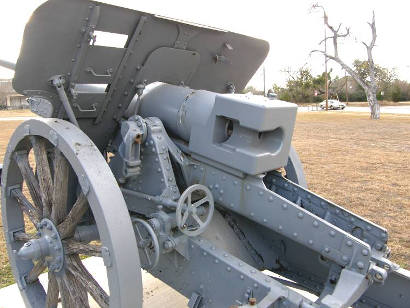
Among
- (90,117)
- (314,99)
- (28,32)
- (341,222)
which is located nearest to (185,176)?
(90,117)

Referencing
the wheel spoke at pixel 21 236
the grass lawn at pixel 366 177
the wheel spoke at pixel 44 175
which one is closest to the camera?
the wheel spoke at pixel 44 175

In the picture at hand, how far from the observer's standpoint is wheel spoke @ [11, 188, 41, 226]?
8.97 ft

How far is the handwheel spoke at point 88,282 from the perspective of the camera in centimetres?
228

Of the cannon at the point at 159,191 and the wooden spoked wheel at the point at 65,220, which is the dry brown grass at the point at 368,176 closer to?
the cannon at the point at 159,191

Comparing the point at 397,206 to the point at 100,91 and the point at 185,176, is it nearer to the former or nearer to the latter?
the point at 185,176

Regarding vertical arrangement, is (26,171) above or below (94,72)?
below

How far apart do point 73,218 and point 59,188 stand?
8.1 inches

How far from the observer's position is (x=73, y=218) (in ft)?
8.02

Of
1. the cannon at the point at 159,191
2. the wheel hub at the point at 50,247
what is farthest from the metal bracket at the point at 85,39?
the wheel hub at the point at 50,247

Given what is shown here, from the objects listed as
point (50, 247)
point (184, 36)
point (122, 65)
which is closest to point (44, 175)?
point (50, 247)

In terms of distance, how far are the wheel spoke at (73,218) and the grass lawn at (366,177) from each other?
1.63 m

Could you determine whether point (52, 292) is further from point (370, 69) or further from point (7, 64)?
point (370, 69)

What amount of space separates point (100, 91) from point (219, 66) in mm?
1027

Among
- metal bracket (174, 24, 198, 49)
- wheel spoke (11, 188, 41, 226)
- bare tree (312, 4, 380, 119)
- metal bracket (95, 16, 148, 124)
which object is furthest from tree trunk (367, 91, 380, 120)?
wheel spoke (11, 188, 41, 226)
